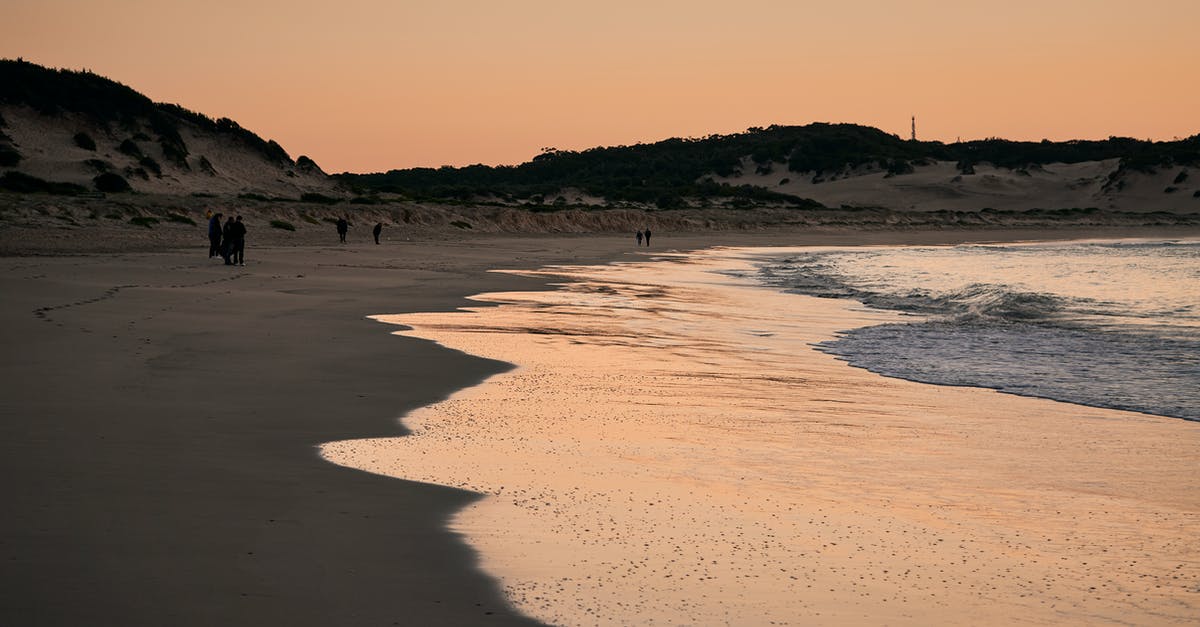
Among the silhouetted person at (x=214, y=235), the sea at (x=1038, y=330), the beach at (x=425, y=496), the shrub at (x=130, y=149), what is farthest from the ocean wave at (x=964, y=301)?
the shrub at (x=130, y=149)

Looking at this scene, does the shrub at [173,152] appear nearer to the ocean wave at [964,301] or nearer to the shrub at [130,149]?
the shrub at [130,149]

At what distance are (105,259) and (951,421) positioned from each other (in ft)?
81.7

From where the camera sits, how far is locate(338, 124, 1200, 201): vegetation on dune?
15462 centimetres

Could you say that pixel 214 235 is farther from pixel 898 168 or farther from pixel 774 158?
pixel 774 158

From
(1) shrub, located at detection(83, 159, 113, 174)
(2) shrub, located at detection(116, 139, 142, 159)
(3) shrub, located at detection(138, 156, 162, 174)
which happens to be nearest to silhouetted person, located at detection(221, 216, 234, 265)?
(1) shrub, located at detection(83, 159, 113, 174)

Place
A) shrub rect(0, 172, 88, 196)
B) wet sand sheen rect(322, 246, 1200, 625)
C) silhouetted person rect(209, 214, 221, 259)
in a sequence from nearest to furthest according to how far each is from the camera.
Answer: wet sand sheen rect(322, 246, 1200, 625)
silhouetted person rect(209, 214, 221, 259)
shrub rect(0, 172, 88, 196)

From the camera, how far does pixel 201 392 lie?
31.0ft

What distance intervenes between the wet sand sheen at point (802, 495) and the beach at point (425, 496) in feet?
0.10

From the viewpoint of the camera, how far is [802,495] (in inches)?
261

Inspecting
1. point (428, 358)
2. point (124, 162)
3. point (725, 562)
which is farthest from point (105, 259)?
point (124, 162)

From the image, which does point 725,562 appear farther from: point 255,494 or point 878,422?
point 878,422

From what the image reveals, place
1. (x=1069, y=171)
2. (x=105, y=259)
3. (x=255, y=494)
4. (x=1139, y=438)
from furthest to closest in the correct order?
(x=1069, y=171) < (x=105, y=259) < (x=1139, y=438) < (x=255, y=494)

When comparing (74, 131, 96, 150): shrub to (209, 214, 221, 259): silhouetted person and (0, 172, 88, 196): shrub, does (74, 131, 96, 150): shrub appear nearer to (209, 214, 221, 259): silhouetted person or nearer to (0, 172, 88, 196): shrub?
(0, 172, 88, 196): shrub

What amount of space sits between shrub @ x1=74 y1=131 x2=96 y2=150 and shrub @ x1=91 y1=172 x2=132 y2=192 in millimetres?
10417
